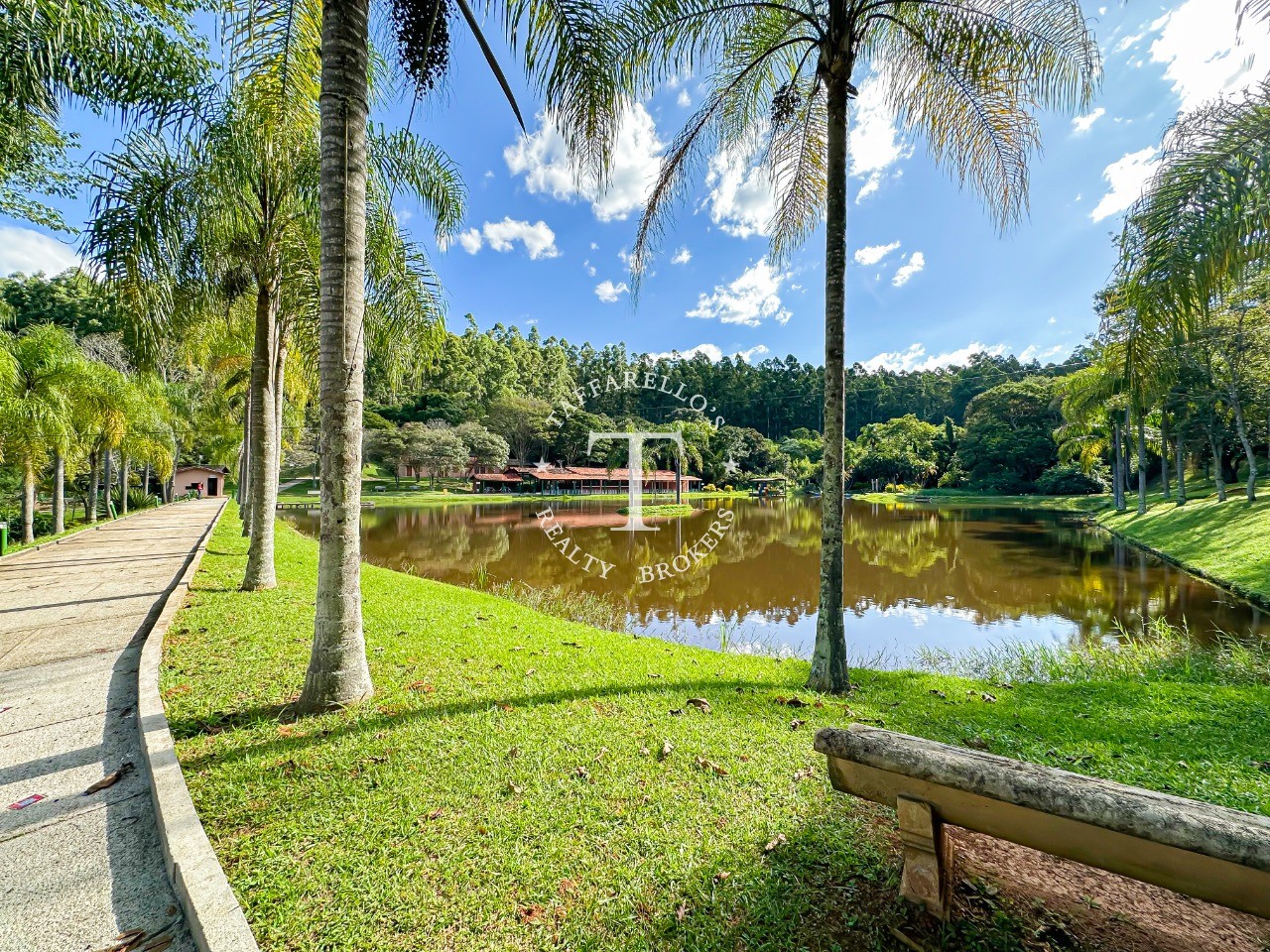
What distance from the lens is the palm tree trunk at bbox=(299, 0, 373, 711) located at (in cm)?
345

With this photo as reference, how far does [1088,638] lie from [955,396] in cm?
7279

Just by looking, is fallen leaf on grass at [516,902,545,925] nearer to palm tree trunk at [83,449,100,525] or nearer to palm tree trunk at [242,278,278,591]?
palm tree trunk at [242,278,278,591]

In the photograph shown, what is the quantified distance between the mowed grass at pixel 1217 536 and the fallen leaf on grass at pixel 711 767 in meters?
12.3

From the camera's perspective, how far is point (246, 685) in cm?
389

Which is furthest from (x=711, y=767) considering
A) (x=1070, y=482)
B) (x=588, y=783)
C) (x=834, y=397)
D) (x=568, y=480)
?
(x=1070, y=482)

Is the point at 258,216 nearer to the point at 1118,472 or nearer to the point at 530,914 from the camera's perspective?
the point at 530,914

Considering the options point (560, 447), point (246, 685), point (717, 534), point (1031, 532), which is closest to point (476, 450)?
point (560, 447)

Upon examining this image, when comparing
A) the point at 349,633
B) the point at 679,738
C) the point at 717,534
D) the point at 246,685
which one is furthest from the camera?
the point at 717,534

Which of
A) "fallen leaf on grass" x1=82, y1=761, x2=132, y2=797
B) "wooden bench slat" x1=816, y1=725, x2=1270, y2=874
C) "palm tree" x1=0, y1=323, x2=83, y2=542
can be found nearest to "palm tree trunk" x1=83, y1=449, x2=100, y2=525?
"palm tree" x1=0, y1=323, x2=83, y2=542

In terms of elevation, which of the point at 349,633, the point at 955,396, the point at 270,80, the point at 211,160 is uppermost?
the point at 955,396

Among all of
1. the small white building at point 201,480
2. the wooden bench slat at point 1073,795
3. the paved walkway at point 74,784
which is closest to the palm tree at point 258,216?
the paved walkway at point 74,784

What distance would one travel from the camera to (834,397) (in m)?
4.45

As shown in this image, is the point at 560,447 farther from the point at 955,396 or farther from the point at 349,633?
the point at 955,396

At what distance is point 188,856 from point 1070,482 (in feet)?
159
